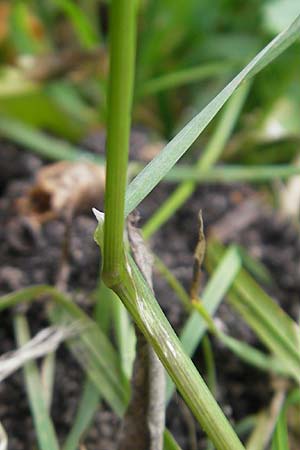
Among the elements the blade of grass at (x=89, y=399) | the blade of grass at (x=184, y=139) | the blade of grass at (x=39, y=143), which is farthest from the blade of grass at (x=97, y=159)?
the blade of grass at (x=184, y=139)

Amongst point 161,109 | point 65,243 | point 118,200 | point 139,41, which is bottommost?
point 118,200

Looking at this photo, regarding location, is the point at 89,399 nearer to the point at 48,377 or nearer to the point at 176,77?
the point at 48,377

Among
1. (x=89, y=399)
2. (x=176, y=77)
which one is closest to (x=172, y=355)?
(x=89, y=399)

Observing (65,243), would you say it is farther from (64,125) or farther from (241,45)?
(241,45)

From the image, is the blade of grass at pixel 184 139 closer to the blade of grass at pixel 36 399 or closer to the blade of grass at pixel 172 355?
the blade of grass at pixel 172 355

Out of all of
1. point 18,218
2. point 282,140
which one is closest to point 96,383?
point 18,218

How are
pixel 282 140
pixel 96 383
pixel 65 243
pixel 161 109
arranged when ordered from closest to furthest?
1. pixel 96 383
2. pixel 65 243
3. pixel 282 140
4. pixel 161 109

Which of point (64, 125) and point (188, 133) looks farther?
point (64, 125)

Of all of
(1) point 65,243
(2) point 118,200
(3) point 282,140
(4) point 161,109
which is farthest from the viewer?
(4) point 161,109
